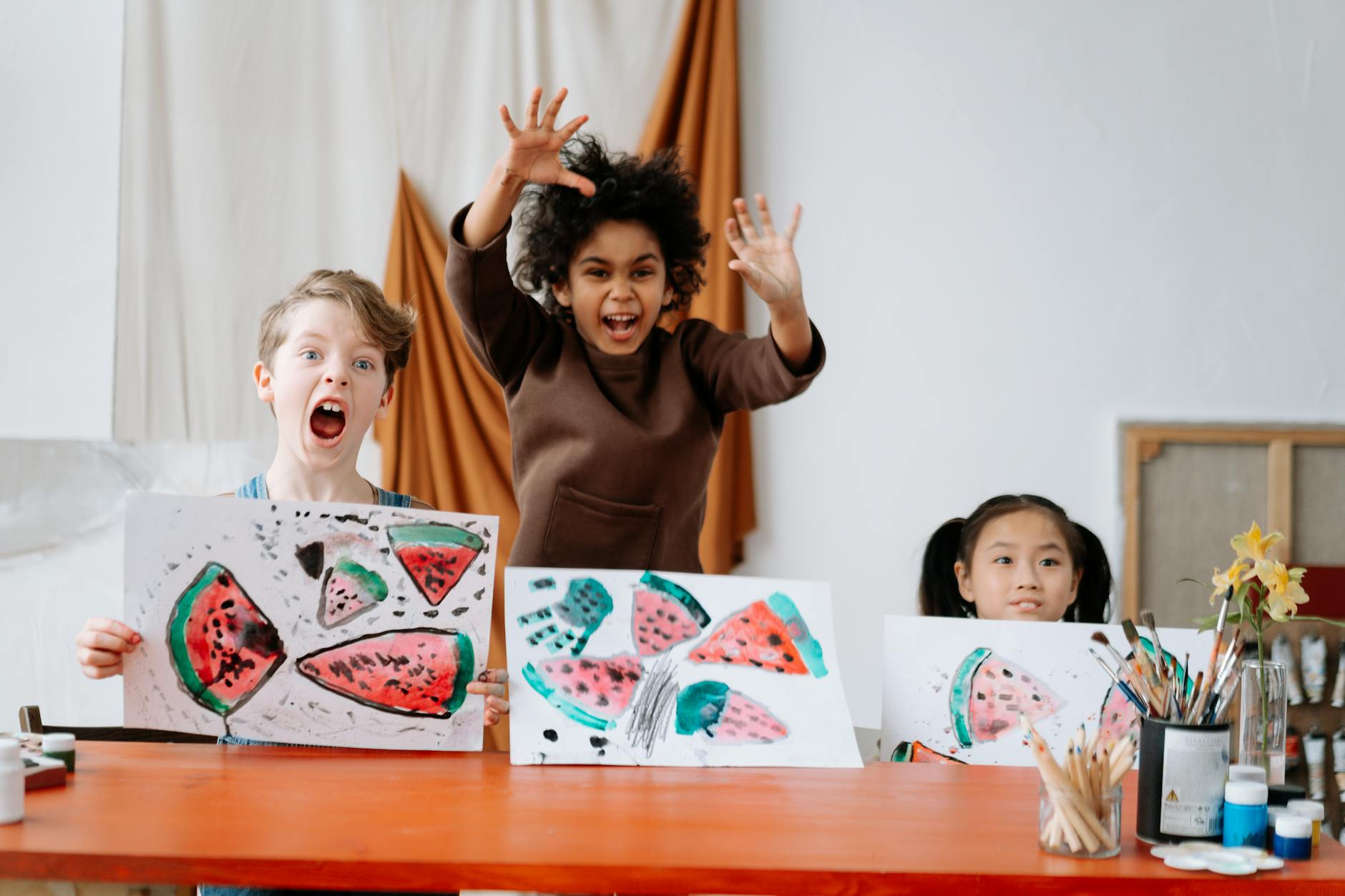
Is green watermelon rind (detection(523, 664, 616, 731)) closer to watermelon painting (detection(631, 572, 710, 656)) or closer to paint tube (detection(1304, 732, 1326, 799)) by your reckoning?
watermelon painting (detection(631, 572, 710, 656))

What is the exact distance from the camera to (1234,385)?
2836 mm

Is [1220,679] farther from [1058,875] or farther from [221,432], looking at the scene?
[221,432]

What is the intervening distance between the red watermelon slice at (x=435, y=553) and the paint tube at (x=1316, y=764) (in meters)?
1.62

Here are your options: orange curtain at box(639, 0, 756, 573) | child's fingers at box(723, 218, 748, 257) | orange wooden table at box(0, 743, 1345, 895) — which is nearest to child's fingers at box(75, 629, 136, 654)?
orange wooden table at box(0, 743, 1345, 895)

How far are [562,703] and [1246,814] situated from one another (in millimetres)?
611

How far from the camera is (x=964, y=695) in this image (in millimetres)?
1271

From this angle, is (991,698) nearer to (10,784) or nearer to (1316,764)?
(10,784)

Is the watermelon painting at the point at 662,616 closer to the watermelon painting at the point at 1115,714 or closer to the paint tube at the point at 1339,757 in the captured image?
the watermelon painting at the point at 1115,714

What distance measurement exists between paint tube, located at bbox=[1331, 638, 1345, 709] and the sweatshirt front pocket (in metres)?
1.46

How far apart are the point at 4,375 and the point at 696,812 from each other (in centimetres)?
260

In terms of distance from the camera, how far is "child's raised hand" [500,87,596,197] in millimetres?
1421

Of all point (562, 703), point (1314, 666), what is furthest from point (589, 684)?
point (1314, 666)

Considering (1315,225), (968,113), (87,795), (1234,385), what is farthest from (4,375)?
(1315,225)

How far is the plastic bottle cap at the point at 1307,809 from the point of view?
896 millimetres
